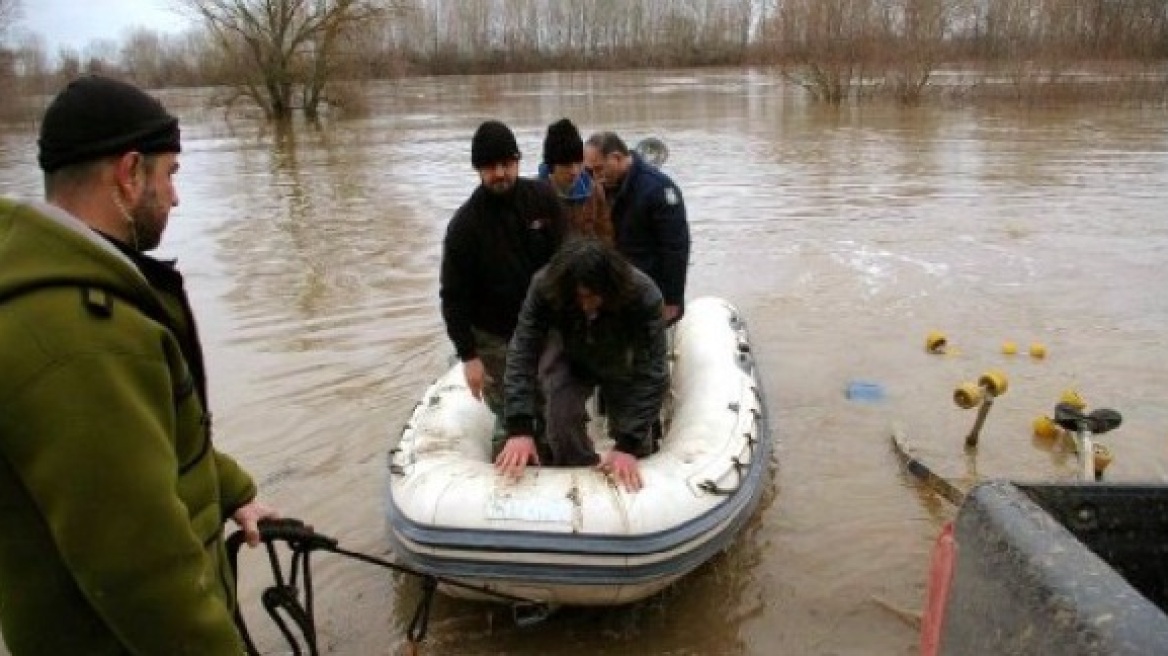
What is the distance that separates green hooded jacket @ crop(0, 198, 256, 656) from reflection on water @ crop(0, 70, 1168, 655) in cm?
226

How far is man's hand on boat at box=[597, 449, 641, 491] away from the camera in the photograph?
348 cm

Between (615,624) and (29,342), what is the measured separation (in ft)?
9.03

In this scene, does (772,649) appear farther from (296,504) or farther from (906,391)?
(906,391)

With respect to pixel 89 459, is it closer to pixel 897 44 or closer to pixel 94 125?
pixel 94 125

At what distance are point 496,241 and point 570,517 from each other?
1.22m

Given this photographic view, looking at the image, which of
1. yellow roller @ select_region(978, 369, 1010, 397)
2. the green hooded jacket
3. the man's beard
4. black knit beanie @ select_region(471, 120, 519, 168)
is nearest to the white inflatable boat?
black knit beanie @ select_region(471, 120, 519, 168)

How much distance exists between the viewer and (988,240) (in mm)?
10422

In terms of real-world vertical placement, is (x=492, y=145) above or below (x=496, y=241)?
above

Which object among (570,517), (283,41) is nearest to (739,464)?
(570,517)

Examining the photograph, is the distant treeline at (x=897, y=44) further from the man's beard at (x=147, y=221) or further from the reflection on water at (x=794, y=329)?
the man's beard at (x=147, y=221)

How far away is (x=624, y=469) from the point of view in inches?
139

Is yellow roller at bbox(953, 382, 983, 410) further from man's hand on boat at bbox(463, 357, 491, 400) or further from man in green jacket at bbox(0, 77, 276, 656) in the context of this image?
man in green jacket at bbox(0, 77, 276, 656)

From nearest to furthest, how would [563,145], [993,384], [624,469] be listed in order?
[624,469] < [563,145] < [993,384]

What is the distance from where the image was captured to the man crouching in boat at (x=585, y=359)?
341 centimetres
